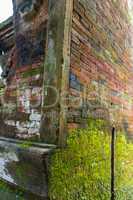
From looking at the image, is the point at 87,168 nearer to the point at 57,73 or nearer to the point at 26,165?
the point at 26,165

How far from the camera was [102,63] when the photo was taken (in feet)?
8.78

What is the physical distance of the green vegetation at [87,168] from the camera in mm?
1749

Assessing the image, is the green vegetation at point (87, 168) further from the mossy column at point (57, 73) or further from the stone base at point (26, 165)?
the mossy column at point (57, 73)

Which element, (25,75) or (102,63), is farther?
(102,63)

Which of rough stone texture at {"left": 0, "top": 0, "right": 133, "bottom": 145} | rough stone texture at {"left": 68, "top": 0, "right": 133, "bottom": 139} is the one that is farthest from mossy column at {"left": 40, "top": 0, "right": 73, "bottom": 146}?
rough stone texture at {"left": 68, "top": 0, "right": 133, "bottom": 139}

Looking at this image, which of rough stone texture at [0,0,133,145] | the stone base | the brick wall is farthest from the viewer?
the brick wall

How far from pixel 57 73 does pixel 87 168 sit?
112cm

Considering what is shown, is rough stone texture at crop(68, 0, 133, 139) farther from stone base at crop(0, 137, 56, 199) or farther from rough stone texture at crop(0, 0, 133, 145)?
stone base at crop(0, 137, 56, 199)

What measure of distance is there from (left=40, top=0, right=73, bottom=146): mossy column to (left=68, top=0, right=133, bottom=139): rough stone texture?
4.9 inches

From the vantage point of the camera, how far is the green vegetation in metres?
1.75

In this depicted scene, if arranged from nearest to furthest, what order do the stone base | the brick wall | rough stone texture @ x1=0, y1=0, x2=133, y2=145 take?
the stone base
rough stone texture @ x1=0, y1=0, x2=133, y2=145
the brick wall

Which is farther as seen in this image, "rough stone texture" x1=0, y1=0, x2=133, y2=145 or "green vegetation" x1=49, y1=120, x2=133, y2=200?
"rough stone texture" x1=0, y1=0, x2=133, y2=145

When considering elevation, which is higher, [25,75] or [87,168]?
[25,75]

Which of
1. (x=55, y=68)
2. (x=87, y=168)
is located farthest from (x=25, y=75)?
(x=87, y=168)
